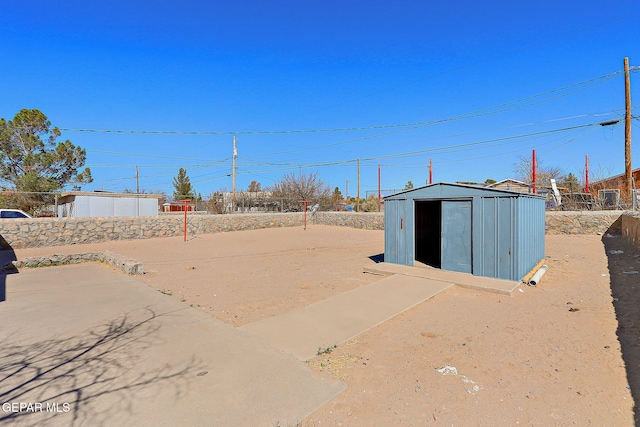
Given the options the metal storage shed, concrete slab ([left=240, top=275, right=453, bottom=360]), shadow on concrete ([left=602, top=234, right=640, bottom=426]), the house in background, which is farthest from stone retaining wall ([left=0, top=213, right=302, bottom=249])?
shadow on concrete ([left=602, top=234, right=640, bottom=426])

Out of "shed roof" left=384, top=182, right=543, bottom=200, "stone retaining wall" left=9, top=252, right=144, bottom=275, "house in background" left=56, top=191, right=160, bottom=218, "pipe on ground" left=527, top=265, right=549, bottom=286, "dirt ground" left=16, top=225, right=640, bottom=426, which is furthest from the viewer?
"house in background" left=56, top=191, right=160, bottom=218

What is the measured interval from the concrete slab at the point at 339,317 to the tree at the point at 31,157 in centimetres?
2599

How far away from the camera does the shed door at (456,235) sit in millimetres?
7340

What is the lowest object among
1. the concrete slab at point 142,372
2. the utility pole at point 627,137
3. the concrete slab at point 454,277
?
Answer: the concrete slab at point 142,372

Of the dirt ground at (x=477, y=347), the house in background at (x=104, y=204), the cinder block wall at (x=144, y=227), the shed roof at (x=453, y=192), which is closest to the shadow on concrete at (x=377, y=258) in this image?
the dirt ground at (x=477, y=347)

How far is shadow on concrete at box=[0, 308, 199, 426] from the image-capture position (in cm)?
247

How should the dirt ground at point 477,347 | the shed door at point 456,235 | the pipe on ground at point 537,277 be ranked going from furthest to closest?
the shed door at point 456,235 < the pipe on ground at point 537,277 < the dirt ground at point 477,347

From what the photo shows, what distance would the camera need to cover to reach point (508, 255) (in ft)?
21.7

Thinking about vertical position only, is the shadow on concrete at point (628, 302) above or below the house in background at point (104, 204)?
below

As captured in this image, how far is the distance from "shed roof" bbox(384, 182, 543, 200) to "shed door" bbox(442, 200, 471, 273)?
198mm

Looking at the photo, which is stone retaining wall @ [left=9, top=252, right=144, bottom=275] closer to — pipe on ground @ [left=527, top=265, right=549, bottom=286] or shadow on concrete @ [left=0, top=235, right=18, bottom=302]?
shadow on concrete @ [left=0, top=235, right=18, bottom=302]

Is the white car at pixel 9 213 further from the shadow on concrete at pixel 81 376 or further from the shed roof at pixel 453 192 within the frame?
the shed roof at pixel 453 192

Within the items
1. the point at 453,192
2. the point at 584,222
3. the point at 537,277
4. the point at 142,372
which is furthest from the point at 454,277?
the point at 584,222

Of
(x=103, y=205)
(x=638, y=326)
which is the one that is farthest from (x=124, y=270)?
(x=103, y=205)
